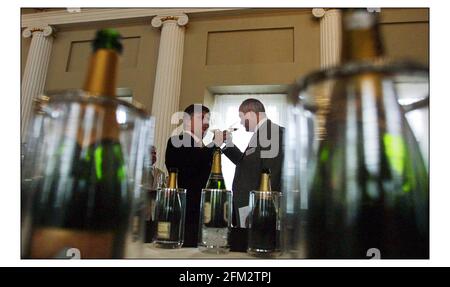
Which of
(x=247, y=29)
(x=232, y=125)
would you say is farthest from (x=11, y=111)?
(x=247, y=29)

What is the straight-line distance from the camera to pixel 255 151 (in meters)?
0.37

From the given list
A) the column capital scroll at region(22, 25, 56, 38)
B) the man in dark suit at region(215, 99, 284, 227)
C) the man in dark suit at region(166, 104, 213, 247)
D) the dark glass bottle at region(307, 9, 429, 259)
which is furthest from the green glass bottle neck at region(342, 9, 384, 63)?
the column capital scroll at region(22, 25, 56, 38)

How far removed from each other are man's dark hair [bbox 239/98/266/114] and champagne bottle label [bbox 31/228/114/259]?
0.22 meters

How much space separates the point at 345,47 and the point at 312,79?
35mm

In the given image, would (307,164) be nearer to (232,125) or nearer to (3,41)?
(232,125)

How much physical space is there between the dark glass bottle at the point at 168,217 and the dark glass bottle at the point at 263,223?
95mm

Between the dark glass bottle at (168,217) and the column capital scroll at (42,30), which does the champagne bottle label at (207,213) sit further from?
the column capital scroll at (42,30)

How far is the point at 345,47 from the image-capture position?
24 cm

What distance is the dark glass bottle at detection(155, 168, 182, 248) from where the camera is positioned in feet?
1.29

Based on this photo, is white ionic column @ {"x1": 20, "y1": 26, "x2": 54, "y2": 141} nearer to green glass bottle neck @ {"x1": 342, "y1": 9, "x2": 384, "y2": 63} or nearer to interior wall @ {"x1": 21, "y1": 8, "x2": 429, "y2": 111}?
interior wall @ {"x1": 21, "y1": 8, "x2": 429, "y2": 111}

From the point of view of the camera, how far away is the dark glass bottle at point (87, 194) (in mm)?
237

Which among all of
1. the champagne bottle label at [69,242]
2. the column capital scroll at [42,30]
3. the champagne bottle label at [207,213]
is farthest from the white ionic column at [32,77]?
the champagne bottle label at [207,213]

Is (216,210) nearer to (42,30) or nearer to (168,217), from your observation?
(168,217)
